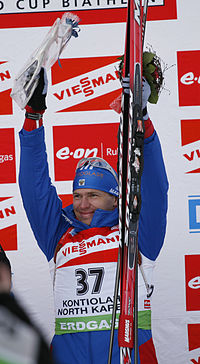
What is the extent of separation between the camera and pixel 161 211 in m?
1.74

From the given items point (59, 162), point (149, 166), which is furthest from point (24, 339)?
point (59, 162)

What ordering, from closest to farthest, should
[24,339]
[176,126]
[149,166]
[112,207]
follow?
[24,339]
[149,166]
[112,207]
[176,126]

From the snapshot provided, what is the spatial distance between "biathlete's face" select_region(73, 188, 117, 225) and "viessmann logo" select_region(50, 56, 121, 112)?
29.9 inches


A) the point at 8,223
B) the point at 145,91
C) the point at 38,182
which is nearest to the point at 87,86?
the point at 8,223

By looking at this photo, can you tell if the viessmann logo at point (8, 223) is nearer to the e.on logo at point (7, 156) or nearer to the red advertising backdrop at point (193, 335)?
the e.on logo at point (7, 156)

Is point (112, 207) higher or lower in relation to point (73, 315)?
higher

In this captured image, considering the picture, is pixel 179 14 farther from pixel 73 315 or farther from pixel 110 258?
pixel 73 315

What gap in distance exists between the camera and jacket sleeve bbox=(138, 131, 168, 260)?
1.65 m

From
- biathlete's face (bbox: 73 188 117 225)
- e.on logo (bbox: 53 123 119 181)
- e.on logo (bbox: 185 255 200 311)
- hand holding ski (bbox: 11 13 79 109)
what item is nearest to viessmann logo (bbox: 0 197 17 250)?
e.on logo (bbox: 53 123 119 181)

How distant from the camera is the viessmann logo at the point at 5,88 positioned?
2600mm

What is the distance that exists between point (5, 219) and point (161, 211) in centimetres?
106

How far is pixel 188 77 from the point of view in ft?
8.43

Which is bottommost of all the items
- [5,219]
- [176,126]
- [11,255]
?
[11,255]

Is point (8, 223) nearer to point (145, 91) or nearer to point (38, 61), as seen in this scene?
point (38, 61)
